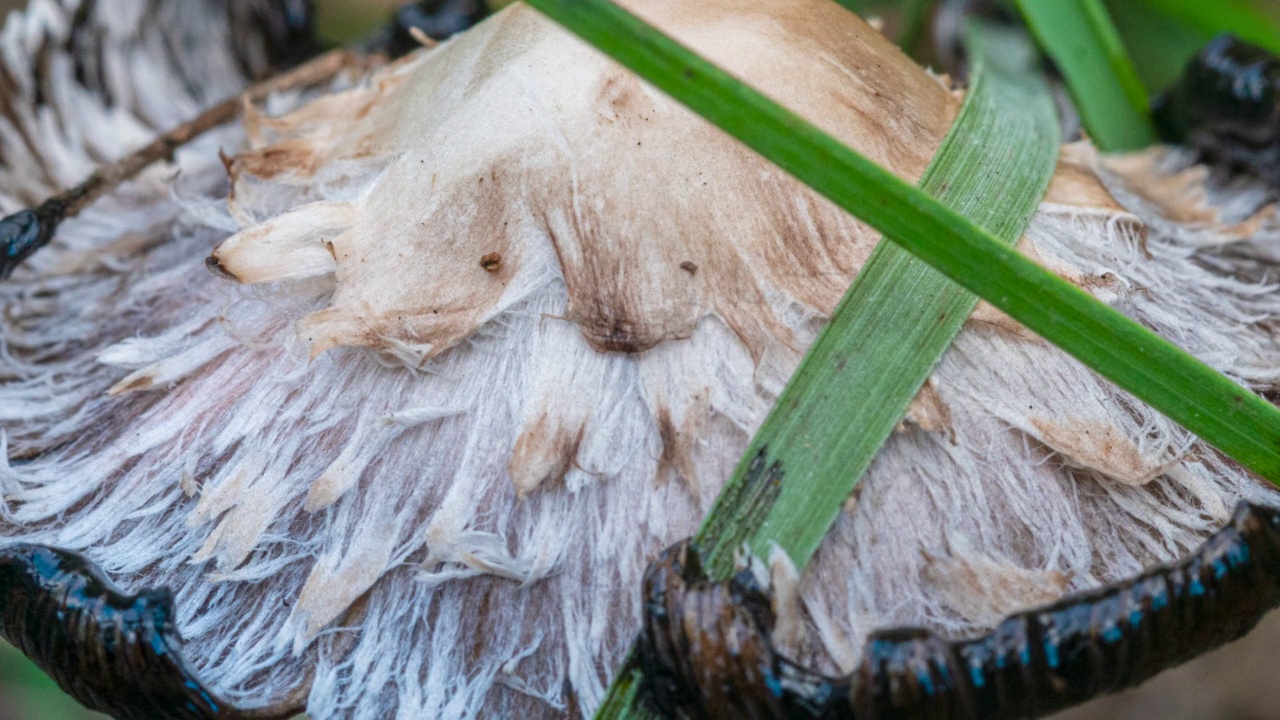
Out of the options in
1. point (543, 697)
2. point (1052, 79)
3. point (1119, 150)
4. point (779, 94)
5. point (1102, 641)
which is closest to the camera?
point (1102, 641)

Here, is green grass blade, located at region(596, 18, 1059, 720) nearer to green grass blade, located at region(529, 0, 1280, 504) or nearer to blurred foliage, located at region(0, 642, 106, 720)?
green grass blade, located at region(529, 0, 1280, 504)

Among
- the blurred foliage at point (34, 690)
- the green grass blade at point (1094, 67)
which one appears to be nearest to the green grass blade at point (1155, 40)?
the green grass blade at point (1094, 67)

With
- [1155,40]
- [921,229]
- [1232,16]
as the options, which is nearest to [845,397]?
[921,229]

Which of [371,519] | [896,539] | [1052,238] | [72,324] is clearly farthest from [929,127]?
[72,324]

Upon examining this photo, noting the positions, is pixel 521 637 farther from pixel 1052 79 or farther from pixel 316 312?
pixel 1052 79

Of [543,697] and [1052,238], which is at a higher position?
[1052,238]

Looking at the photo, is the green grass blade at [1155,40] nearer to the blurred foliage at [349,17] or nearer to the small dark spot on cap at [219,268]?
the blurred foliage at [349,17]
